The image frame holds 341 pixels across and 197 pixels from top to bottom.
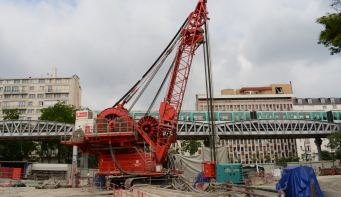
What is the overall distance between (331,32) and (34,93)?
309 feet

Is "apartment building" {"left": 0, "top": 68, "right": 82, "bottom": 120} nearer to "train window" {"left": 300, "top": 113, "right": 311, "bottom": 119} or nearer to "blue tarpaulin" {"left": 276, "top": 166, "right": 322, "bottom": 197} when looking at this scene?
"train window" {"left": 300, "top": 113, "right": 311, "bottom": 119}

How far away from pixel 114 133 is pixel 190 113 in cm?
2817

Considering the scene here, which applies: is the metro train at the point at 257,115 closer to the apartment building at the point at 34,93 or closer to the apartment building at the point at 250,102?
the apartment building at the point at 250,102

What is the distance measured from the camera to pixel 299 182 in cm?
1280

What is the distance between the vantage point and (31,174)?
42125 mm

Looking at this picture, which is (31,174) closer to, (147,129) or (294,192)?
(147,129)

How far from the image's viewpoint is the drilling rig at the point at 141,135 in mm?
26609

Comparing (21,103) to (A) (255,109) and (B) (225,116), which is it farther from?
(A) (255,109)

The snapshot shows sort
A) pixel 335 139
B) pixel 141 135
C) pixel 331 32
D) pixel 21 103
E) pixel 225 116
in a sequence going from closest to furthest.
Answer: pixel 331 32, pixel 141 135, pixel 335 139, pixel 225 116, pixel 21 103

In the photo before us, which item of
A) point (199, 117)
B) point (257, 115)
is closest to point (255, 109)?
point (257, 115)

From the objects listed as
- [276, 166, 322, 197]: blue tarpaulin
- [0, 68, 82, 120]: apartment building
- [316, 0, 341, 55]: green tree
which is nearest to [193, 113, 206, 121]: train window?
[316, 0, 341, 55]: green tree

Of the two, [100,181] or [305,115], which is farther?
[305,115]

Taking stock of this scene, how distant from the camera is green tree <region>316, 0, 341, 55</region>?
18.7 m

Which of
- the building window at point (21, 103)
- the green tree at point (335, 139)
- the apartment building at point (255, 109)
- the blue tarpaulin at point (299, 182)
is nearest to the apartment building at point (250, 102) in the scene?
the apartment building at point (255, 109)
